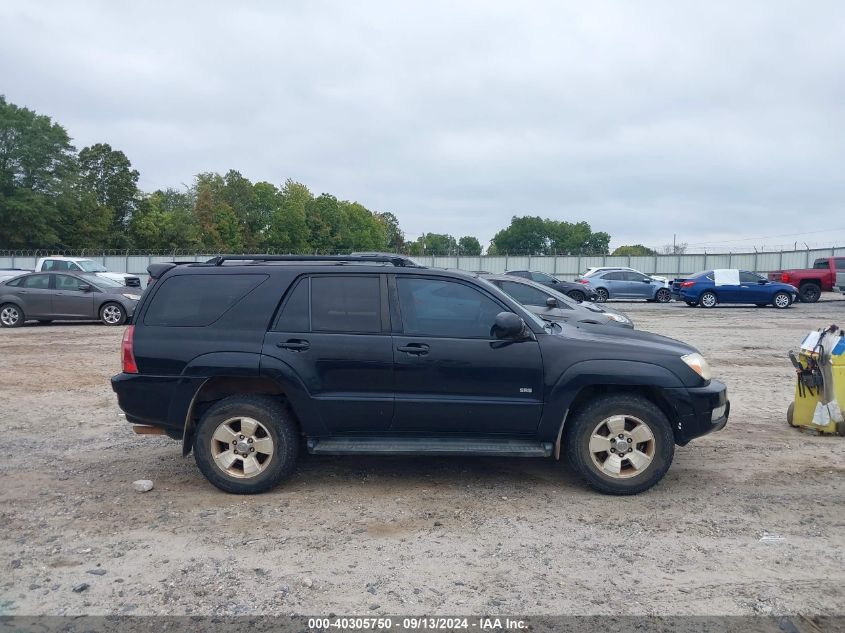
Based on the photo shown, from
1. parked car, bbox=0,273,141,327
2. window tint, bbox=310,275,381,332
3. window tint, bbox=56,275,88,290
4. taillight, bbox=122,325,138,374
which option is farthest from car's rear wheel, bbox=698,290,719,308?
taillight, bbox=122,325,138,374

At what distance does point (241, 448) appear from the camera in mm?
5246

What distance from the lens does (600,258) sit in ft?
146

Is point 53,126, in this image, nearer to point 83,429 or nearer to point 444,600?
point 83,429

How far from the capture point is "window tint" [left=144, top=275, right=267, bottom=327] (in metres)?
5.42

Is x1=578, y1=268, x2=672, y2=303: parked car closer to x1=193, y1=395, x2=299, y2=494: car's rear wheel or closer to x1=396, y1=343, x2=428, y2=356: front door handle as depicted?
x1=396, y1=343, x2=428, y2=356: front door handle

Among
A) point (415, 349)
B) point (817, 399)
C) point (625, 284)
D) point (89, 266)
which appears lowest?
point (817, 399)

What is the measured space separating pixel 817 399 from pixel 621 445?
3.22 metres

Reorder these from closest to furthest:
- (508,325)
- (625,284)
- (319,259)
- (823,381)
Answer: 1. (508,325)
2. (319,259)
3. (823,381)
4. (625,284)

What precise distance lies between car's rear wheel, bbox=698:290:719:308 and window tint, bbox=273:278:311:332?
951 inches

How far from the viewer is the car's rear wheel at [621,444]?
203 inches

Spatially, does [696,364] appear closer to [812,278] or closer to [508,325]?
[508,325]

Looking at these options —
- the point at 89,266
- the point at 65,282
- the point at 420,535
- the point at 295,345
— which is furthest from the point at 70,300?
the point at 420,535

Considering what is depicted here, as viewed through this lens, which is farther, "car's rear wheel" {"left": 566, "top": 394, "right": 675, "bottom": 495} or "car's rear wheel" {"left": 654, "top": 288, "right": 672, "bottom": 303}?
"car's rear wheel" {"left": 654, "top": 288, "right": 672, "bottom": 303}

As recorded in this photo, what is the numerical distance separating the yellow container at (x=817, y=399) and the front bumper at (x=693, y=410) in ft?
7.79
